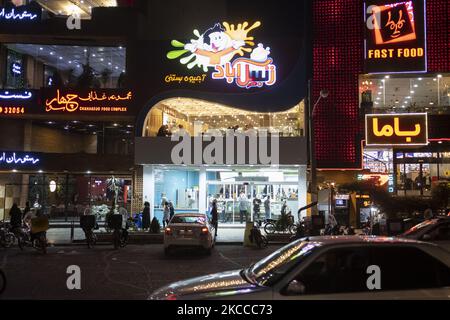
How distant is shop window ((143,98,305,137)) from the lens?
26.3 m

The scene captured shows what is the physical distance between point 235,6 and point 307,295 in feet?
94.7

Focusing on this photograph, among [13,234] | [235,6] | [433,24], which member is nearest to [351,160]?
[433,24]

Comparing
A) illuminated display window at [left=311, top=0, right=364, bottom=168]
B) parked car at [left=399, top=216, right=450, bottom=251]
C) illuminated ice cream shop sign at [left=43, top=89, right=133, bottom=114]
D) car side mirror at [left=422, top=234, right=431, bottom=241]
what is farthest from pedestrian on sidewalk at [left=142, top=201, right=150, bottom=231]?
car side mirror at [left=422, top=234, right=431, bottom=241]

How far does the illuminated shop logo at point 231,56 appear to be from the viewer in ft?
84.9

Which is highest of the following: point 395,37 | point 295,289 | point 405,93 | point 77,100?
point 395,37

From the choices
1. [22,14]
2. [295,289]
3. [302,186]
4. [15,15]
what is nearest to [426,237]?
[295,289]

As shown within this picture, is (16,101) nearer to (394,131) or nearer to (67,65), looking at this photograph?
(67,65)

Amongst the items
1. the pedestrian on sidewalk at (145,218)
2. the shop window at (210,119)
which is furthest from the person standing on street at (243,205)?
the pedestrian on sidewalk at (145,218)

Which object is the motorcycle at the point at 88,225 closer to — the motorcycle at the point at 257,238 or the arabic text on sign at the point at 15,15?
the motorcycle at the point at 257,238

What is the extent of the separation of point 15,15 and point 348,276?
2798cm

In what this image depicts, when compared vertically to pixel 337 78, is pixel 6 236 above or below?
below

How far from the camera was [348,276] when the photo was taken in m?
4.86
